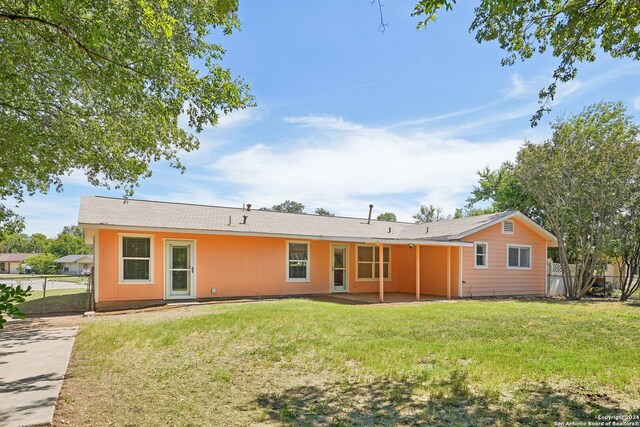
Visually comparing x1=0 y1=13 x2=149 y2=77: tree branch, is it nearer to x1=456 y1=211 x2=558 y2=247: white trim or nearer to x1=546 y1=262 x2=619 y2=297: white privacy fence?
x1=456 y1=211 x2=558 y2=247: white trim

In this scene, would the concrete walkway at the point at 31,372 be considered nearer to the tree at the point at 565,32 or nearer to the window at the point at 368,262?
the tree at the point at 565,32

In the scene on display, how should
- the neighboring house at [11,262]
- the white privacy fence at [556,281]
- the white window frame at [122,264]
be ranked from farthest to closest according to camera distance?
the neighboring house at [11,262]
the white privacy fence at [556,281]
the white window frame at [122,264]

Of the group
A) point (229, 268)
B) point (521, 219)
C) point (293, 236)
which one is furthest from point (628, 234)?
point (229, 268)

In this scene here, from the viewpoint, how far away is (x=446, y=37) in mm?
7207

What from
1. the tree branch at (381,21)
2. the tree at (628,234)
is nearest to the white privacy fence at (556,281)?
the tree at (628,234)

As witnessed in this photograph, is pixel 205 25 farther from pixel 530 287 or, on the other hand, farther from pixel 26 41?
pixel 530 287

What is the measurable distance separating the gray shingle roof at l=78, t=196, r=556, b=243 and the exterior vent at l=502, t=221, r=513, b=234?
472 millimetres

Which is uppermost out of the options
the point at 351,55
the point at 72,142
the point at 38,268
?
the point at 351,55

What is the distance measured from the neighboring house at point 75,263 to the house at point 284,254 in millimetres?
50095

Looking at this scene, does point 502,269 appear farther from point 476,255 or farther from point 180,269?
point 180,269

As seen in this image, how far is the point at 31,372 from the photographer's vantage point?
5.18 meters

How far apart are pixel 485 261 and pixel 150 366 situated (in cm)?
1451

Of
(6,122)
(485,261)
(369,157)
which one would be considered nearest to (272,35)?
(6,122)

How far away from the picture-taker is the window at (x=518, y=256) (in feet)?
57.9
